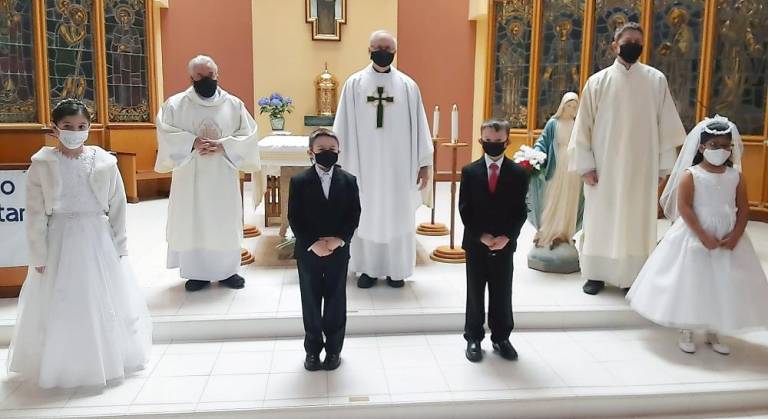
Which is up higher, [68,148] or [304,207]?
[68,148]

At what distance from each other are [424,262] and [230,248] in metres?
1.98

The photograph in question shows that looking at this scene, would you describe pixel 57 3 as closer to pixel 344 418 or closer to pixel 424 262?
pixel 424 262

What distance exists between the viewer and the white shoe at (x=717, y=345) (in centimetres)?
423

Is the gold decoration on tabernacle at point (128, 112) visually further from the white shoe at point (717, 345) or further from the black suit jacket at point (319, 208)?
the white shoe at point (717, 345)

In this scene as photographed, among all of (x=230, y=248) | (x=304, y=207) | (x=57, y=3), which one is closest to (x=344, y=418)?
(x=304, y=207)

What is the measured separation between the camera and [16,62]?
345 inches

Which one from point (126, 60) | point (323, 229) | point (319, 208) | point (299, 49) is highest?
point (299, 49)

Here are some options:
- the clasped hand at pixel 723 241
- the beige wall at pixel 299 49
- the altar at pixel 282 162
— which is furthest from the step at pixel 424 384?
the beige wall at pixel 299 49

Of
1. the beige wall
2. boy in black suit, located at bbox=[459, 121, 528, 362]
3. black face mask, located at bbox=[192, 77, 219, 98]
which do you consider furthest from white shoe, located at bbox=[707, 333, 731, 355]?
the beige wall

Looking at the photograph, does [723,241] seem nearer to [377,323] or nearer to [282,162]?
[377,323]

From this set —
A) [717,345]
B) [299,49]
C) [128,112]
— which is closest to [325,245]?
[717,345]

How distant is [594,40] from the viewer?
366 inches

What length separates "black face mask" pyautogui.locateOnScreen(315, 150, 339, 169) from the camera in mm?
3646

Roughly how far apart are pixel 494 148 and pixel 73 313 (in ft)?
8.74
